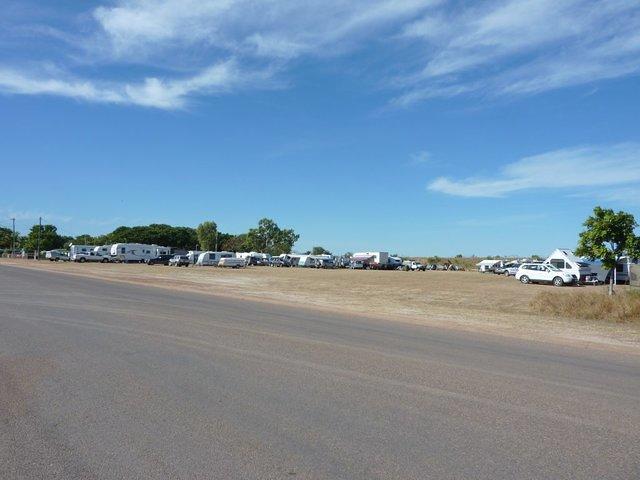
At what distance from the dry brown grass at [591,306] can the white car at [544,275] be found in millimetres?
20581

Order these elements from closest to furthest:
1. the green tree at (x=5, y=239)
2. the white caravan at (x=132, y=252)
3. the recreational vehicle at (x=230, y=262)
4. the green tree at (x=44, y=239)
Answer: the recreational vehicle at (x=230, y=262) < the white caravan at (x=132, y=252) < the green tree at (x=44, y=239) < the green tree at (x=5, y=239)

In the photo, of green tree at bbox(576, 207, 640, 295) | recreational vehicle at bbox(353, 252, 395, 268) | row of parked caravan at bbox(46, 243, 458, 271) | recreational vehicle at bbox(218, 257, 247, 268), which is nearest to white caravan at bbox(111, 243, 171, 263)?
row of parked caravan at bbox(46, 243, 458, 271)

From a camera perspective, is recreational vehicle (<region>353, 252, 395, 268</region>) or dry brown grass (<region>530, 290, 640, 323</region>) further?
recreational vehicle (<region>353, 252, 395, 268</region>)

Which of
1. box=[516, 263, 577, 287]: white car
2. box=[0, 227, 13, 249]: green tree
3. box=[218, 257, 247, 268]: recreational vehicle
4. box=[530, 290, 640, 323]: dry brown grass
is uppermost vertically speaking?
box=[0, 227, 13, 249]: green tree

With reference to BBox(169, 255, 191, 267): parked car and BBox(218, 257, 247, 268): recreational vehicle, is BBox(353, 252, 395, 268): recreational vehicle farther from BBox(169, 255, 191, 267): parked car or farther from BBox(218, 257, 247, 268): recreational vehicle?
BBox(169, 255, 191, 267): parked car

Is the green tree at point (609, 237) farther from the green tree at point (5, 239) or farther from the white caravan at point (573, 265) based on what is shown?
the green tree at point (5, 239)

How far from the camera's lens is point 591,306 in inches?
846

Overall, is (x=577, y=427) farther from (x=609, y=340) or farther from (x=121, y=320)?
(x=121, y=320)

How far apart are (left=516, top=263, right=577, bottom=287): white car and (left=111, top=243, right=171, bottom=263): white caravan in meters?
59.7

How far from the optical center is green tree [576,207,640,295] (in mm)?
29141

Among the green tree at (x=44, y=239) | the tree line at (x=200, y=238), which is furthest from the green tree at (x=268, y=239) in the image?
the green tree at (x=44, y=239)

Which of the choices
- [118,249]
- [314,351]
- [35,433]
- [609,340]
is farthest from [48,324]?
[118,249]

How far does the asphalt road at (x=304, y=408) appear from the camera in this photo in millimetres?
5031

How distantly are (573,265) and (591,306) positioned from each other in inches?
995
